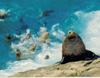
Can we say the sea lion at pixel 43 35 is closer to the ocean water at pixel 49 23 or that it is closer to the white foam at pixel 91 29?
the ocean water at pixel 49 23

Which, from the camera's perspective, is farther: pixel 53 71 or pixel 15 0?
pixel 15 0

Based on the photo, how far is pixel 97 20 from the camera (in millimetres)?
6375

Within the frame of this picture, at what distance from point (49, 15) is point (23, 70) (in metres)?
0.88

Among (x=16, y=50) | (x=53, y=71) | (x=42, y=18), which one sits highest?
(x=42, y=18)

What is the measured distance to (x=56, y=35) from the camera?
640 cm

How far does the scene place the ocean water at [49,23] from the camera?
6336 millimetres

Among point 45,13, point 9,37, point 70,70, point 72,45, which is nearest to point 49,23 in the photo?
point 45,13

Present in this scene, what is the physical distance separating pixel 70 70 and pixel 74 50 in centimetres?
46

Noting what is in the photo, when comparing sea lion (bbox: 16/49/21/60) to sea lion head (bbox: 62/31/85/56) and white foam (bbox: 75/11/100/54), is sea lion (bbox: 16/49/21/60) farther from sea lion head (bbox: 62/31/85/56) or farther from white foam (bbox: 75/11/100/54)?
white foam (bbox: 75/11/100/54)

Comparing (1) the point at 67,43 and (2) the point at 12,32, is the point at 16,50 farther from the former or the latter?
(1) the point at 67,43

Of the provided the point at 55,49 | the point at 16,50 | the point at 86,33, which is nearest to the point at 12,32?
the point at 16,50

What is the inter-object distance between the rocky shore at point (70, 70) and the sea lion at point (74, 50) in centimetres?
10

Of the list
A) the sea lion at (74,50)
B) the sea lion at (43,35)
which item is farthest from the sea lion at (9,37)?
the sea lion at (74,50)

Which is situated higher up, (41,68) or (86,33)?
(86,33)
